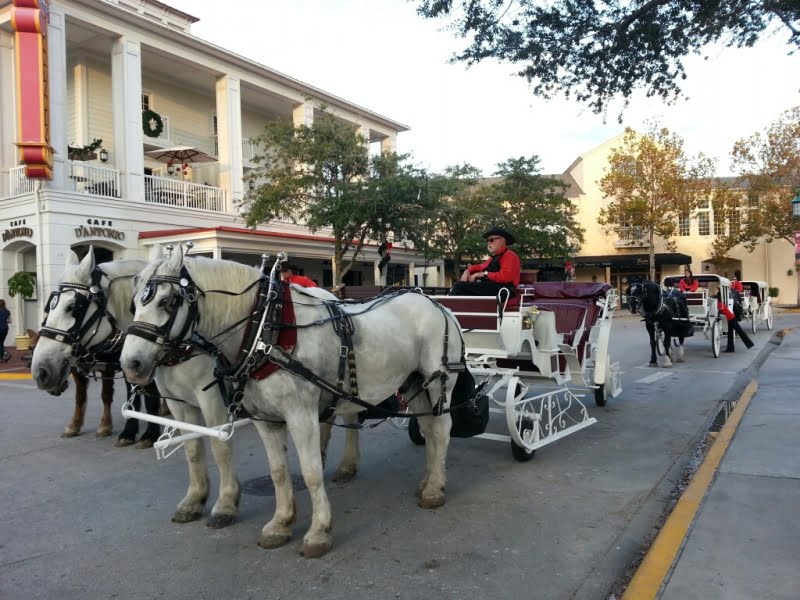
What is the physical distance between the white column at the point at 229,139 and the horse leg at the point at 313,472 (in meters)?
20.8

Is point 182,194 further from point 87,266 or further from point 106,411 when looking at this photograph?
point 87,266

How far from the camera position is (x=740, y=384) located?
10.2 metres

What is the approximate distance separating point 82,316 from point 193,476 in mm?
1444

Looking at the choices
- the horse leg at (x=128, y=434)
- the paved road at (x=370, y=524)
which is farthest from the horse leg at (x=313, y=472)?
the horse leg at (x=128, y=434)

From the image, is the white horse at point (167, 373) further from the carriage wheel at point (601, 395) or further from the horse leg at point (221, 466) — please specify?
the carriage wheel at point (601, 395)

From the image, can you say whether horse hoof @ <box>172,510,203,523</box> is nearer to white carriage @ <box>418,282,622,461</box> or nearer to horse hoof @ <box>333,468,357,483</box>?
horse hoof @ <box>333,468,357,483</box>

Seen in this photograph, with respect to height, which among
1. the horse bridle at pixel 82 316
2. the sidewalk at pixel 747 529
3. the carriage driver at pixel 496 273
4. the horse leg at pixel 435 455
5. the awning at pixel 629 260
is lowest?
the sidewalk at pixel 747 529

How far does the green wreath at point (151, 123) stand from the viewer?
73.5 feet

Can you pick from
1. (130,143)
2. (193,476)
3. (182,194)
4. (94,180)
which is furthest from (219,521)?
(182,194)

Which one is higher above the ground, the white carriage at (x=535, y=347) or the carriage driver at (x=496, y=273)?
A: the carriage driver at (x=496, y=273)

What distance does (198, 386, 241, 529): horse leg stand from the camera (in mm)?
4168

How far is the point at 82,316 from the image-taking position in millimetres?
4344

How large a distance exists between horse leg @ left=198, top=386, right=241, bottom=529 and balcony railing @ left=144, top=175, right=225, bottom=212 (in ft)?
59.2

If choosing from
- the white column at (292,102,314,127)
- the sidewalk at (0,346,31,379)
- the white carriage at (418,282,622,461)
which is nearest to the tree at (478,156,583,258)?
the white column at (292,102,314,127)
